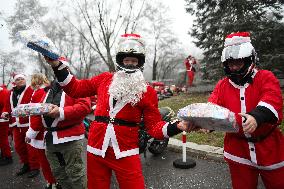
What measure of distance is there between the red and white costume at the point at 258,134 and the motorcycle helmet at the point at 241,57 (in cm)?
7

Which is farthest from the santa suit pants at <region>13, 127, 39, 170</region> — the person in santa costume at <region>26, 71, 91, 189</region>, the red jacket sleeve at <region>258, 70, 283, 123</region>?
the red jacket sleeve at <region>258, 70, 283, 123</region>

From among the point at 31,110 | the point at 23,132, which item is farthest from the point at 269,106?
the point at 23,132

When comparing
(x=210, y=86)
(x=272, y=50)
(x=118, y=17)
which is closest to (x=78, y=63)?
(x=118, y=17)

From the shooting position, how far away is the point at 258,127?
2.88 m

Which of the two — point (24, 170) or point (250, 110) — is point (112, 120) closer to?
point (250, 110)

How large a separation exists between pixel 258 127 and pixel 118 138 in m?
1.32

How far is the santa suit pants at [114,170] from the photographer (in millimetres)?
3215

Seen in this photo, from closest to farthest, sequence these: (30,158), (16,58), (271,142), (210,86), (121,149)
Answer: (271,142)
(121,149)
(30,158)
(210,86)
(16,58)

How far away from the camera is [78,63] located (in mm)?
49969

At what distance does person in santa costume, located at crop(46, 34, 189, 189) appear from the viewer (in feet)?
10.7

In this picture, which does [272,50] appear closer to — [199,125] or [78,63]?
[199,125]

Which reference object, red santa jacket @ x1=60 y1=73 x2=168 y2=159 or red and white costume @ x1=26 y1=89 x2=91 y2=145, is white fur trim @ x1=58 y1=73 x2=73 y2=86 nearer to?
red santa jacket @ x1=60 y1=73 x2=168 y2=159

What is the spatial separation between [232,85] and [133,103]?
3.23ft

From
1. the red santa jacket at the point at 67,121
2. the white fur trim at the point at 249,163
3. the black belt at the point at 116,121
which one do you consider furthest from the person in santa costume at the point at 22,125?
the white fur trim at the point at 249,163
